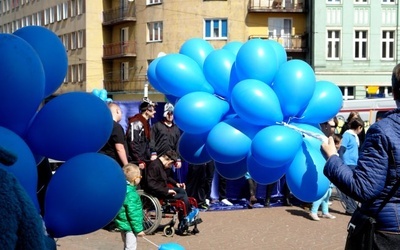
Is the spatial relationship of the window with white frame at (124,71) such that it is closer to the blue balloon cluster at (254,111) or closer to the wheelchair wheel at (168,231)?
the wheelchair wheel at (168,231)

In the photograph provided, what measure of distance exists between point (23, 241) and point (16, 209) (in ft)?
0.34

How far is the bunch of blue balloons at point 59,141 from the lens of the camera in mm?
3639

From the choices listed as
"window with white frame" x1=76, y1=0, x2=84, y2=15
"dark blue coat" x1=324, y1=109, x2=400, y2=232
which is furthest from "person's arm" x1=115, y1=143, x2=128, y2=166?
"window with white frame" x1=76, y1=0, x2=84, y2=15

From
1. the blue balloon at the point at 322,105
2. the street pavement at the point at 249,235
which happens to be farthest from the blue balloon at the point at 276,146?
the street pavement at the point at 249,235

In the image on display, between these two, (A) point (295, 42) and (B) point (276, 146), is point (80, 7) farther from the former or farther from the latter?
(B) point (276, 146)

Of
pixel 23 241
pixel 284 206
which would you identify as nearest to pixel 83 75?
pixel 284 206

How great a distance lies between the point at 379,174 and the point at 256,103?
1.72 m

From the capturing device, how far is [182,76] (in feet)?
20.6

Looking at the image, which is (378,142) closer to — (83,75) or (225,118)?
(225,118)

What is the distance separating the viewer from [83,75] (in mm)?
54062

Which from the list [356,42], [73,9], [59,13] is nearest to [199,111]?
[356,42]

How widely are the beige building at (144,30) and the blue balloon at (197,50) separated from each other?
31.8m

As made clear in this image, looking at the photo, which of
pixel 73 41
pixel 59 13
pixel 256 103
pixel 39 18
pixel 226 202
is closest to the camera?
pixel 256 103

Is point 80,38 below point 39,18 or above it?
below
